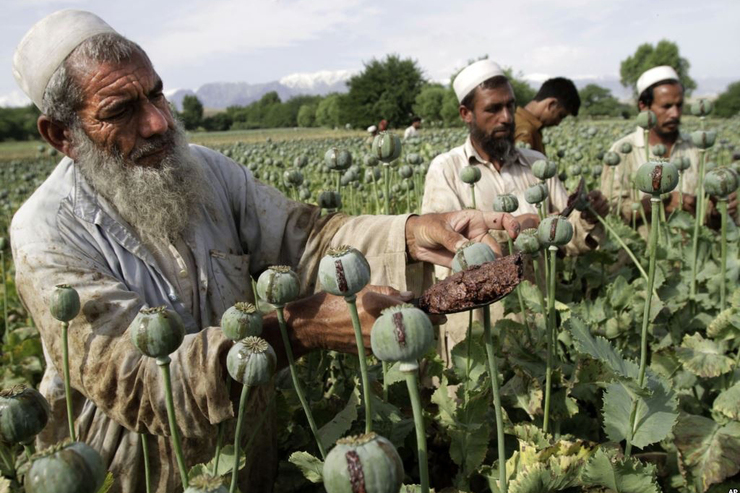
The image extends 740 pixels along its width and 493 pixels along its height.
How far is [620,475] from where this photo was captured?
154 centimetres

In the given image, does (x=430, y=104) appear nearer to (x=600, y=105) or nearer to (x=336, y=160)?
(x=600, y=105)

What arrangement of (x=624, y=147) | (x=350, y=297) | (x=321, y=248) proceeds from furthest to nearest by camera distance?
(x=624, y=147) → (x=321, y=248) → (x=350, y=297)

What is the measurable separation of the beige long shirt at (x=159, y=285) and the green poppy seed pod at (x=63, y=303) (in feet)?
0.63

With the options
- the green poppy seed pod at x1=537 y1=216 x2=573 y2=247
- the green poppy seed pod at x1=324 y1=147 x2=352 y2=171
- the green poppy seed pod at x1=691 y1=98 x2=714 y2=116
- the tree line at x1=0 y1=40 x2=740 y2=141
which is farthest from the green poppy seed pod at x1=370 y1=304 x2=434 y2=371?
the tree line at x1=0 y1=40 x2=740 y2=141

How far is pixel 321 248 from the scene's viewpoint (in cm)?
248

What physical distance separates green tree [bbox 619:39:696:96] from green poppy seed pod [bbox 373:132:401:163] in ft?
279

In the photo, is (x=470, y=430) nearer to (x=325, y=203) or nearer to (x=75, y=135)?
(x=325, y=203)

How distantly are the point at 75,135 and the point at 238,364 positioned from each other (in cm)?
130

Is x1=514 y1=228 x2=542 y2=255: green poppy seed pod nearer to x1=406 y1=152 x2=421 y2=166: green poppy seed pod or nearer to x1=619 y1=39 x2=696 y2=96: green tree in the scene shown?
x1=406 y1=152 x2=421 y2=166: green poppy seed pod

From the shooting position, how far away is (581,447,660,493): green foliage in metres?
1.52

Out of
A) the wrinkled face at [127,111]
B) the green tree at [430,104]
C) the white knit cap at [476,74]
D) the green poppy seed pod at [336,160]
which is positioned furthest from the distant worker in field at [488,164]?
the green tree at [430,104]

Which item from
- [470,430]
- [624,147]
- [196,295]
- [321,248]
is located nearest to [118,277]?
[196,295]

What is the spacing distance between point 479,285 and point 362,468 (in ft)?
1.61

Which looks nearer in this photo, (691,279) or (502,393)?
(502,393)
